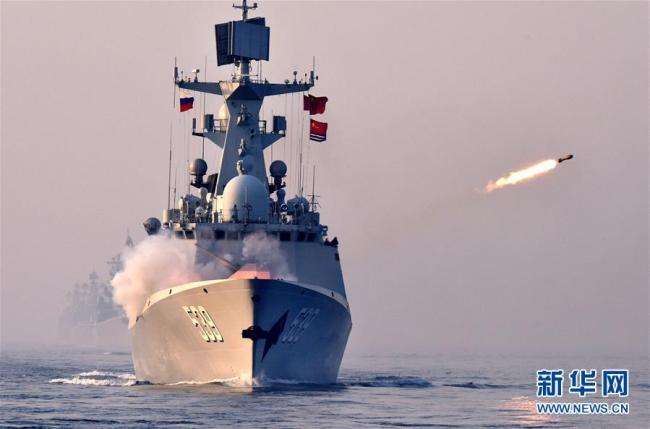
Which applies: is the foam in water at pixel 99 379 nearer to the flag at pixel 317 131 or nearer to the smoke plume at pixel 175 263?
the smoke plume at pixel 175 263

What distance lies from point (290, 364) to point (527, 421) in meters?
12.2

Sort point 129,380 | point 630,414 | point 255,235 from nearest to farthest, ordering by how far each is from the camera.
Answer: point 630,414, point 255,235, point 129,380

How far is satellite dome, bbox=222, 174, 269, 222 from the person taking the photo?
6122cm

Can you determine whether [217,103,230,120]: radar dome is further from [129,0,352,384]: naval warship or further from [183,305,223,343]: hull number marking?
[183,305,223,343]: hull number marking

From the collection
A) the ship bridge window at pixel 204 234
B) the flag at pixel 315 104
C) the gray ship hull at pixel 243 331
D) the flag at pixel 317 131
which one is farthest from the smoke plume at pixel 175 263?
the flag at pixel 315 104

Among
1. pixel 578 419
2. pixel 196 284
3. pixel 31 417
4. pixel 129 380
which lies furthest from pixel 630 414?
pixel 129 380

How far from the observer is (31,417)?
46312mm

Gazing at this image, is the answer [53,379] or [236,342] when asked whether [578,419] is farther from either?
[53,379]

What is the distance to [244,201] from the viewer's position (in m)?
61.3

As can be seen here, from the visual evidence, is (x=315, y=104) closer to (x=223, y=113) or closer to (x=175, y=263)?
(x=223, y=113)

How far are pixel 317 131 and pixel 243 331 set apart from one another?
17225mm

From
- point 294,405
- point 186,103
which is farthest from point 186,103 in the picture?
point 294,405

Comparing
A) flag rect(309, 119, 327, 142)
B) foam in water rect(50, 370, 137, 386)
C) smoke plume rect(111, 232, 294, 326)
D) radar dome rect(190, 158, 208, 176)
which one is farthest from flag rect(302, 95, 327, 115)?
foam in water rect(50, 370, 137, 386)

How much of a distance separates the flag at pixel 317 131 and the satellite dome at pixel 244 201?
6578mm
